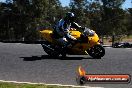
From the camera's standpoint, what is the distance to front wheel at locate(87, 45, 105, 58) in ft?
47.2

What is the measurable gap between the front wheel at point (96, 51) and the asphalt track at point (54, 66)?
0.59 ft

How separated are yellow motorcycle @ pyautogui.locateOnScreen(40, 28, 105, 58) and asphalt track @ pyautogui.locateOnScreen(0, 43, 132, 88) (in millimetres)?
221

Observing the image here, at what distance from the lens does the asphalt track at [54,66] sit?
10.2 meters

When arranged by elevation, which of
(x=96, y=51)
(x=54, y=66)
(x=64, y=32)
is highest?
(x=64, y=32)

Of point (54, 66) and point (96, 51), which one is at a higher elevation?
point (96, 51)

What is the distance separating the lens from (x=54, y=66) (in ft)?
40.4

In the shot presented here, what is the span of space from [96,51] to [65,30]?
144 centimetres

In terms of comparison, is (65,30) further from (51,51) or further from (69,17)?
(51,51)

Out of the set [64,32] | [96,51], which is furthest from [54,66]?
[64,32]

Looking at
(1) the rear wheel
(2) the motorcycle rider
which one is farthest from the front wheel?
(1) the rear wheel

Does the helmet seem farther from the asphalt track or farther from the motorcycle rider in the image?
the asphalt track

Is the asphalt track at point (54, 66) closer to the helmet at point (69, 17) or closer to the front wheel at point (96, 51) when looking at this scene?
the front wheel at point (96, 51)

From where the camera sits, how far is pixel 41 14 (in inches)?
3418

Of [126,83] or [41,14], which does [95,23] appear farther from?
[126,83]
